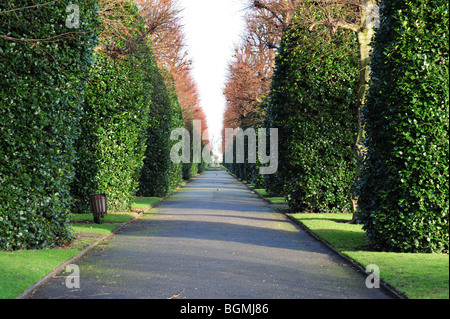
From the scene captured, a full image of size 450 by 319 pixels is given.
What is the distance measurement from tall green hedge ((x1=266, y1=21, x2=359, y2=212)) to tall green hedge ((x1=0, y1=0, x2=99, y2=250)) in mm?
10360

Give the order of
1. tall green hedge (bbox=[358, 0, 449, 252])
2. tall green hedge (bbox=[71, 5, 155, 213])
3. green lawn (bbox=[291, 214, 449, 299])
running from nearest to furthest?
1. green lawn (bbox=[291, 214, 449, 299])
2. tall green hedge (bbox=[358, 0, 449, 252])
3. tall green hedge (bbox=[71, 5, 155, 213])

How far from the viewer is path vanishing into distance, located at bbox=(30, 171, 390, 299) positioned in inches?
308

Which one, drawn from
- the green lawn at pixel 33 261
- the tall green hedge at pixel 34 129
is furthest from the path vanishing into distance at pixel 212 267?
the tall green hedge at pixel 34 129

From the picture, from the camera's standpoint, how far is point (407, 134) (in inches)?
428

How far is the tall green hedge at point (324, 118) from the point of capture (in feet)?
65.9

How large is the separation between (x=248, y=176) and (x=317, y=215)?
30919mm

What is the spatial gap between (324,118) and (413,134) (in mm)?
9327

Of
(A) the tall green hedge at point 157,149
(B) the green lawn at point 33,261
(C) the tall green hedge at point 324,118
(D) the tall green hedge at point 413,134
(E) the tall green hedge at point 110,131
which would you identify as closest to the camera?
(B) the green lawn at point 33,261

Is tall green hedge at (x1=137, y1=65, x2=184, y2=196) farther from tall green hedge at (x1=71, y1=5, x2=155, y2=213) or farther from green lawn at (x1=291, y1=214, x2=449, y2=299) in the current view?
green lawn at (x1=291, y1=214, x2=449, y2=299)

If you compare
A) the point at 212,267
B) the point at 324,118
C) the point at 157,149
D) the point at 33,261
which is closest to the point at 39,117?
the point at 33,261

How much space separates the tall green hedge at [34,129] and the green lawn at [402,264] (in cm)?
668

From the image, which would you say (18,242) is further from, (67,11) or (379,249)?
(379,249)

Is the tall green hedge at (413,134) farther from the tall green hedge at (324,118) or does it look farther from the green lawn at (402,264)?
the tall green hedge at (324,118)

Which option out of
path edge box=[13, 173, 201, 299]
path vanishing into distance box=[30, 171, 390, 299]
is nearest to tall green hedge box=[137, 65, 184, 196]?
path edge box=[13, 173, 201, 299]
